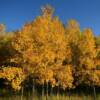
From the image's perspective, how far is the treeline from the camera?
3331cm

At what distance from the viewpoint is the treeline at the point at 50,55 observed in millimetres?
33312

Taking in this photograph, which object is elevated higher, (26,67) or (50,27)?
(50,27)

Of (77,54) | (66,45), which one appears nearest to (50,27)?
(66,45)

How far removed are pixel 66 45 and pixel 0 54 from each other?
1002 cm

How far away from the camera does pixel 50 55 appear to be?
112 ft

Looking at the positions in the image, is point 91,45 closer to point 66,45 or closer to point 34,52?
point 66,45

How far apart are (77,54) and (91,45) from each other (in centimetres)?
256

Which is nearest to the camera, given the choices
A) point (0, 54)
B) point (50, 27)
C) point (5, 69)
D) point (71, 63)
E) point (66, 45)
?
point (5, 69)

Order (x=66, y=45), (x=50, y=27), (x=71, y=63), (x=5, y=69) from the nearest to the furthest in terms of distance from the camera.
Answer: (x=5, y=69) → (x=50, y=27) → (x=66, y=45) → (x=71, y=63)

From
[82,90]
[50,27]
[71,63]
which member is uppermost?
[50,27]

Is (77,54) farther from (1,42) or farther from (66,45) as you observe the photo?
(1,42)

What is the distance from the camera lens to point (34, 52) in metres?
33.5

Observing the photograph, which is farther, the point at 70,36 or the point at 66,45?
the point at 70,36

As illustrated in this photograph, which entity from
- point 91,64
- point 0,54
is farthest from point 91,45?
point 0,54
